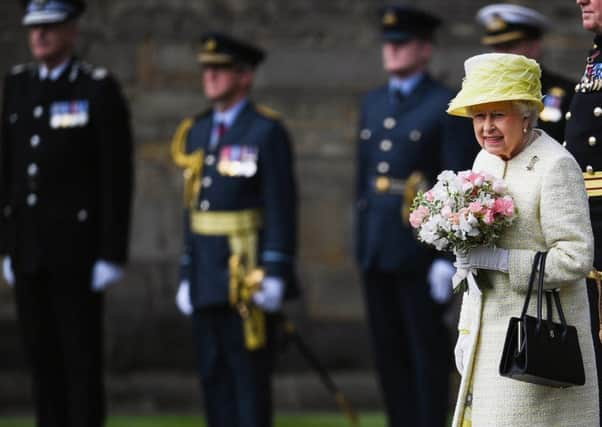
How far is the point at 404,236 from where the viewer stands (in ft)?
26.7

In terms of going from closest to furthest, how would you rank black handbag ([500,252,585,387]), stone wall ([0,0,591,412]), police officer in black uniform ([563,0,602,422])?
black handbag ([500,252,585,387])
police officer in black uniform ([563,0,602,422])
stone wall ([0,0,591,412])

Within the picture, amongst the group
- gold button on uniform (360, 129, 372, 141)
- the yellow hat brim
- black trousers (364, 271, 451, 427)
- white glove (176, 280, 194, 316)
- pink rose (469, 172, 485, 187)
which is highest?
the yellow hat brim

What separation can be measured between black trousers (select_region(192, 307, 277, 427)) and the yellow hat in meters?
3.04

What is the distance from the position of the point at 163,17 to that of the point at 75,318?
323 centimetres

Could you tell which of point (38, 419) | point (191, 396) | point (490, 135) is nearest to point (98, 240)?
point (38, 419)

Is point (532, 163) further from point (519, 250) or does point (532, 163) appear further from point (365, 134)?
point (365, 134)

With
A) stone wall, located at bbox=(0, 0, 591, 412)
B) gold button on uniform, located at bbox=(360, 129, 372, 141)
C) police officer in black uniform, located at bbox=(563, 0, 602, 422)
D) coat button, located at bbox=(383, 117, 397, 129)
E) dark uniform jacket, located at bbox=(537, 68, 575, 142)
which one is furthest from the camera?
stone wall, located at bbox=(0, 0, 591, 412)

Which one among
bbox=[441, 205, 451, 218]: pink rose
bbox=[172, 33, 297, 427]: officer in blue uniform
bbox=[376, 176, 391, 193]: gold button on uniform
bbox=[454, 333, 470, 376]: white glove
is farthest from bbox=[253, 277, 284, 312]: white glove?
bbox=[441, 205, 451, 218]: pink rose

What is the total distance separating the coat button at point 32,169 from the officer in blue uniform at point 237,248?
75 cm

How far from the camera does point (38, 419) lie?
8.02 meters

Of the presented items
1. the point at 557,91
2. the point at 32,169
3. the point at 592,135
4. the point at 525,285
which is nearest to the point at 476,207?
the point at 525,285

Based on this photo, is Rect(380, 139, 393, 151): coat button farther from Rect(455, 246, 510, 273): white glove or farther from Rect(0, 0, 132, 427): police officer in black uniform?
Rect(455, 246, 510, 273): white glove

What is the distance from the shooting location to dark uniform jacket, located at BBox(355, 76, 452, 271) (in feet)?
26.6

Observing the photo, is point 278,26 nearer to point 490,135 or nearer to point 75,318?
point 75,318
